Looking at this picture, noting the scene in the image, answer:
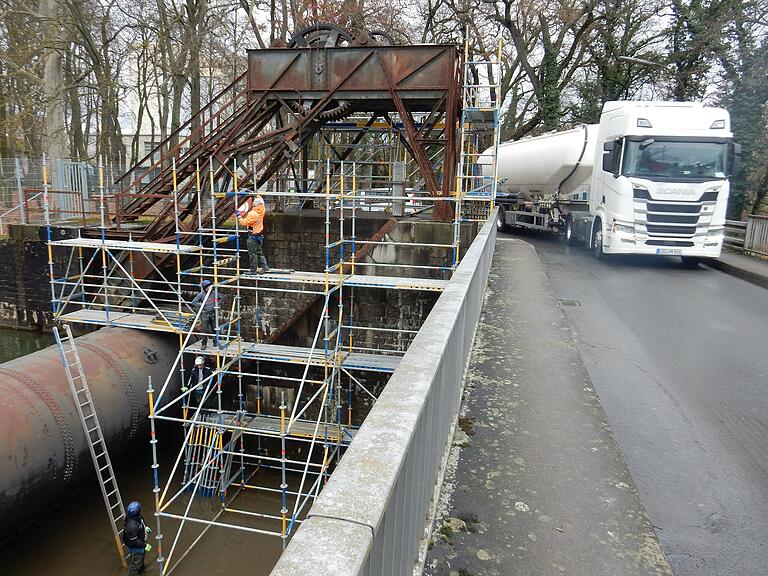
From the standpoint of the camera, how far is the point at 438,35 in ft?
92.1

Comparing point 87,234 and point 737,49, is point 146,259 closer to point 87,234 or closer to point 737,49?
point 87,234

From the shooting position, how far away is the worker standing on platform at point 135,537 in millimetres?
8359

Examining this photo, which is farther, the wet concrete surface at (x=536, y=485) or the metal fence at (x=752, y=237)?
the metal fence at (x=752, y=237)

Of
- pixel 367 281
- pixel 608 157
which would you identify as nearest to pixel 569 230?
pixel 608 157

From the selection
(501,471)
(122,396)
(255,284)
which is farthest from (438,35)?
(501,471)

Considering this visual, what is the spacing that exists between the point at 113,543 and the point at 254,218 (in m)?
6.01

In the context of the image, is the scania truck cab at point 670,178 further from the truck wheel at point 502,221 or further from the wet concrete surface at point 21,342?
the wet concrete surface at point 21,342

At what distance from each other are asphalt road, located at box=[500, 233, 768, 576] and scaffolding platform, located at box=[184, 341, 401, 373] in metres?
3.57

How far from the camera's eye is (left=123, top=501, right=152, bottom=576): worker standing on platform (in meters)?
8.36

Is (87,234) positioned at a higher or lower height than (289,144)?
lower

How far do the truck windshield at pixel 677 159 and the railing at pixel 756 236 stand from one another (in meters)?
4.38

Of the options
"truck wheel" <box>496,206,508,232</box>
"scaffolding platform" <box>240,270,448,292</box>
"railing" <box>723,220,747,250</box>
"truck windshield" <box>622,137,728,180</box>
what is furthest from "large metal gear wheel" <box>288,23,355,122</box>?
"truck wheel" <box>496,206,508,232</box>

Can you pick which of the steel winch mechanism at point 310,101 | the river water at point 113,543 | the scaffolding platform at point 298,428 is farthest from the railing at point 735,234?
the river water at point 113,543

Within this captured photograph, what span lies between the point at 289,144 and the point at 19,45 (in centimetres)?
1743
